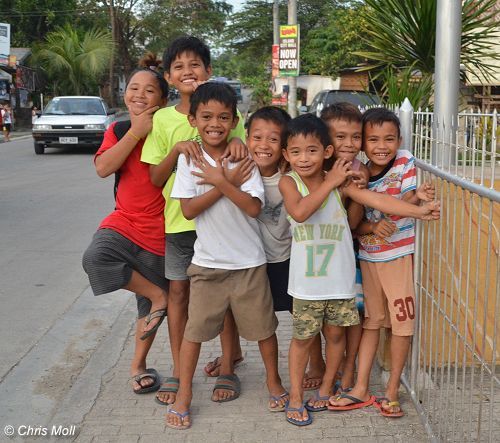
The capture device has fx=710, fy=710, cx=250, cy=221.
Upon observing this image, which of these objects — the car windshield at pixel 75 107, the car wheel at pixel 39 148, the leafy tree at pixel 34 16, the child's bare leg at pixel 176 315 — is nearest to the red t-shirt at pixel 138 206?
the child's bare leg at pixel 176 315

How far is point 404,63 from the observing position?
7.08 metres

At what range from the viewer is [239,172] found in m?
3.38

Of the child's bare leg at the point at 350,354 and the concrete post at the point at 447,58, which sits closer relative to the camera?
the child's bare leg at the point at 350,354

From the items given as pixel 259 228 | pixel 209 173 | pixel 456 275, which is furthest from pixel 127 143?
pixel 456 275

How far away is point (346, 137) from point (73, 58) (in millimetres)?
32722

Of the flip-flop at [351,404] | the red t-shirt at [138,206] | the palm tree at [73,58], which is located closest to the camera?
the flip-flop at [351,404]

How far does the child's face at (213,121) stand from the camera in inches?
134

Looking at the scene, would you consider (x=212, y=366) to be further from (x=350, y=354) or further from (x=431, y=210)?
(x=431, y=210)

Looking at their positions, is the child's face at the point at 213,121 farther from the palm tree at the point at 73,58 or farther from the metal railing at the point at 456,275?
the palm tree at the point at 73,58

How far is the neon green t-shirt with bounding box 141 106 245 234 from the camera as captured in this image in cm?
363

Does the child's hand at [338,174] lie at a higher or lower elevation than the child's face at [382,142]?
lower

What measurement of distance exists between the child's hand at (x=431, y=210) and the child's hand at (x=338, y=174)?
1.25 feet

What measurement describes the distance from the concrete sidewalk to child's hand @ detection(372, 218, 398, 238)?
0.95 metres

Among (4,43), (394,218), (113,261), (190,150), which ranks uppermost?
(4,43)
